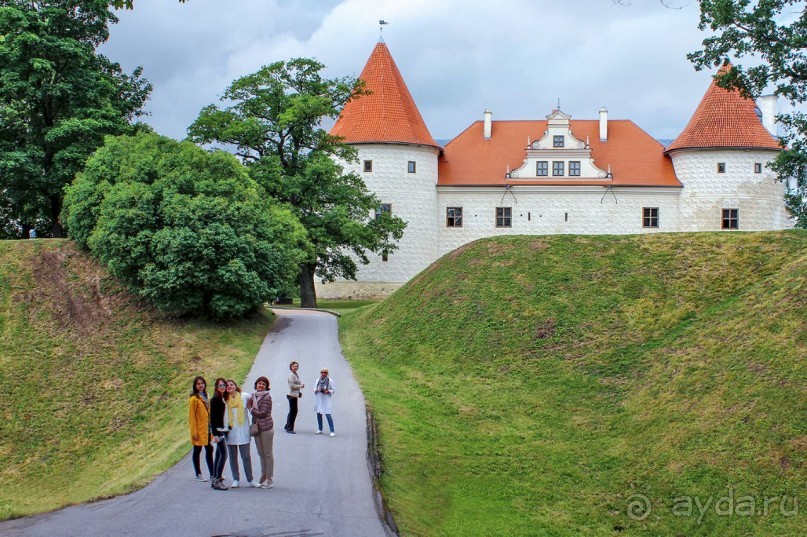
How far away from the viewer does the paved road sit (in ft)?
43.4

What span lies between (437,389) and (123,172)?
15.7 m

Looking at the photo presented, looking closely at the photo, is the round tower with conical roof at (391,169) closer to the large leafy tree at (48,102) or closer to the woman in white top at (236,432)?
the large leafy tree at (48,102)

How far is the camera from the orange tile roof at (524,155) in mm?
57219

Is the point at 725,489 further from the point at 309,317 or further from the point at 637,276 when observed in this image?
the point at 309,317

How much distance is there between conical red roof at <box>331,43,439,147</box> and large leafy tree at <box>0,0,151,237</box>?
16417 mm

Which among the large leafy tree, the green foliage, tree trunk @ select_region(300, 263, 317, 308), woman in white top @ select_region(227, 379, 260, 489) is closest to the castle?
tree trunk @ select_region(300, 263, 317, 308)

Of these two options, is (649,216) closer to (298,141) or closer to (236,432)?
(298,141)

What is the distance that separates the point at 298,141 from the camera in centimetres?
4388

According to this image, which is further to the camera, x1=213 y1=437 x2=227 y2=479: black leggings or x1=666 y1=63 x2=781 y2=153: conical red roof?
x1=666 y1=63 x2=781 y2=153: conical red roof

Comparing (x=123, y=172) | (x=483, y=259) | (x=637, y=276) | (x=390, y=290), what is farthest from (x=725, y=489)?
(x=390, y=290)

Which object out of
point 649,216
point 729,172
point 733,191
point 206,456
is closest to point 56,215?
point 206,456

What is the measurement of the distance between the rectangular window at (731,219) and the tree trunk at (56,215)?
37.0m

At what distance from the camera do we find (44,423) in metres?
25.0

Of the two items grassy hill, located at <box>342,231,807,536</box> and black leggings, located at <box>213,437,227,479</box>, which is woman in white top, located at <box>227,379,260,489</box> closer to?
black leggings, located at <box>213,437,227,479</box>
